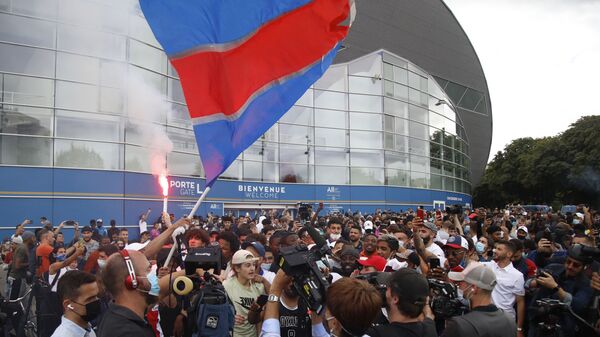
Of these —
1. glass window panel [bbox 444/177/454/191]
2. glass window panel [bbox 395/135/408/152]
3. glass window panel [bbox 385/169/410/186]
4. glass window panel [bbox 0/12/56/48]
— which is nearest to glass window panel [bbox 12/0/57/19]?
glass window panel [bbox 0/12/56/48]

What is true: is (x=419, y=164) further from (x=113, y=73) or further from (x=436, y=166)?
(x=113, y=73)

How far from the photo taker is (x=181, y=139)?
2512 cm

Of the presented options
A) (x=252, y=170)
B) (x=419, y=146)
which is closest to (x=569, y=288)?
(x=252, y=170)

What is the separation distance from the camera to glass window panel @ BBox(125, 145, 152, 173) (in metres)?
22.4

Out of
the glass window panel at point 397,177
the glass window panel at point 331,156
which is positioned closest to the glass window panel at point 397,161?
the glass window panel at point 397,177

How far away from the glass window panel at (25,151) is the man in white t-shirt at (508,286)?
19.4m

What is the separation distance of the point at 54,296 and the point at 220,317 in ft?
14.2

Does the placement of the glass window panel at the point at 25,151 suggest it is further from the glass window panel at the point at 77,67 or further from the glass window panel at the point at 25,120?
the glass window panel at the point at 77,67

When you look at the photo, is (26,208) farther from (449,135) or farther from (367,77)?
(449,135)

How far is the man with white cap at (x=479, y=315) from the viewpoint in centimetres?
325

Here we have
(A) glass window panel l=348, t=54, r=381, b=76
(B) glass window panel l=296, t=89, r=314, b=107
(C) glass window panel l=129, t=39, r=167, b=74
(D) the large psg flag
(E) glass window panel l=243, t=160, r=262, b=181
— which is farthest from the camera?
(A) glass window panel l=348, t=54, r=381, b=76

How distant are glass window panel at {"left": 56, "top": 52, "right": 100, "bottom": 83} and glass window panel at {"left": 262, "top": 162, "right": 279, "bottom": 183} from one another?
39.0 ft

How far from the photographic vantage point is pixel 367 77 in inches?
1353

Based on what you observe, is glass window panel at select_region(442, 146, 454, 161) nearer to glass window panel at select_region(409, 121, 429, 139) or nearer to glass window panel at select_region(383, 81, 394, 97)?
glass window panel at select_region(409, 121, 429, 139)
